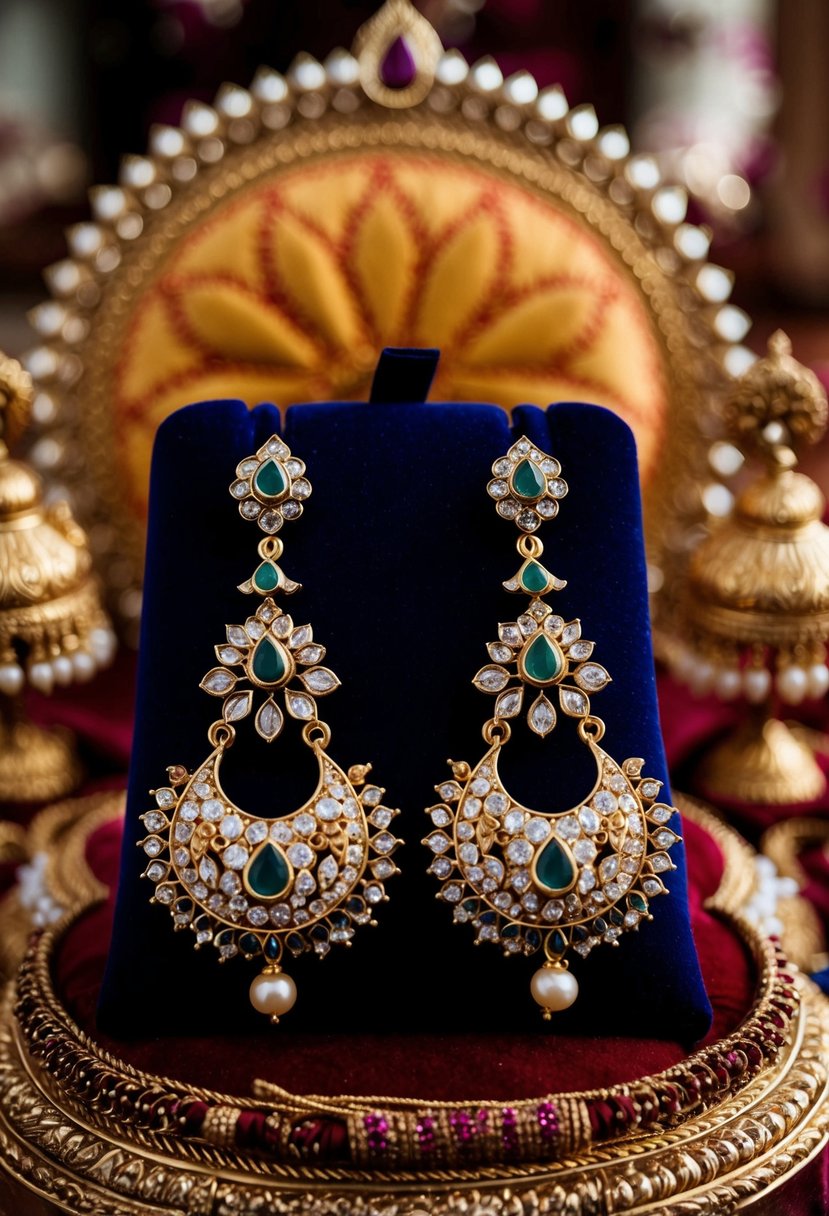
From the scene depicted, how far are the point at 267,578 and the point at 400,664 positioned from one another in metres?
0.08

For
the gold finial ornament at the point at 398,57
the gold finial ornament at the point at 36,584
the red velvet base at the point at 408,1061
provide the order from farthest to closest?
1. the gold finial ornament at the point at 398,57
2. the gold finial ornament at the point at 36,584
3. the red velvet base at the point at 408,1061

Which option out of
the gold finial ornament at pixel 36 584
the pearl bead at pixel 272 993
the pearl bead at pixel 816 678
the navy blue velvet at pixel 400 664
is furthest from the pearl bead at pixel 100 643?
the pearl bead at pixel 816 678

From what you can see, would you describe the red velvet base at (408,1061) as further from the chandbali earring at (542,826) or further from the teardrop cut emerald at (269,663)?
the teardrop cut emerald at (269,663)

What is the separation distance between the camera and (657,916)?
2.13ft

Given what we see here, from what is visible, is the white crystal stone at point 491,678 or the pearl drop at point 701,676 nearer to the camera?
the white crystal stone at point 491,678

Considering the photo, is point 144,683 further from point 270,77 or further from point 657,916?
point 270,77

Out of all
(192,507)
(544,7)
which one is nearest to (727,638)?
(192,507)

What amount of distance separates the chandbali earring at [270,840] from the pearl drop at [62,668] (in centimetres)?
39

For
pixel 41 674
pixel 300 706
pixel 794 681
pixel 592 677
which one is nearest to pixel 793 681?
pixel 794 681

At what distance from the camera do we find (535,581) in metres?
0.65

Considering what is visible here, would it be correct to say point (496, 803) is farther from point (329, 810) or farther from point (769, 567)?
point (769, 567)

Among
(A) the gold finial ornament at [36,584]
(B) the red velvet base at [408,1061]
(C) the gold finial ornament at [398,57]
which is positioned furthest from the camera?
(C) the gold finial ornament at [398,57]

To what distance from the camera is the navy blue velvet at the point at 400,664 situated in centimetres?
64

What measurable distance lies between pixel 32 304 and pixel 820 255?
6.46ft
